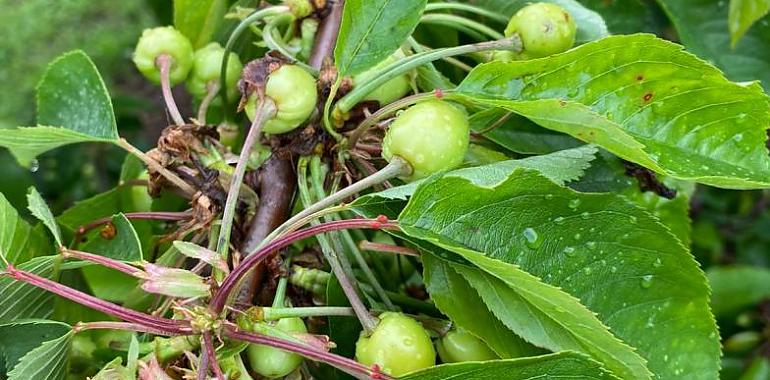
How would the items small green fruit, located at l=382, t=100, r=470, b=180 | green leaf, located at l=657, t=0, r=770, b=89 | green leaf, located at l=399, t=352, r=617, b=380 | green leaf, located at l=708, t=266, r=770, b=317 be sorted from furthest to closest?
1. green leaf, located at l=708, t=266, r=770, b=317
2. green leaf, located at l=657, t=0, r=770, b=89
3. small green fruit, located at l=382, t=100, r=470, b=180
4. green leaf, located at l=399, t=352, r=617, b=380

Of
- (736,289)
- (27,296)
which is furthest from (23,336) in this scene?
(736,289)

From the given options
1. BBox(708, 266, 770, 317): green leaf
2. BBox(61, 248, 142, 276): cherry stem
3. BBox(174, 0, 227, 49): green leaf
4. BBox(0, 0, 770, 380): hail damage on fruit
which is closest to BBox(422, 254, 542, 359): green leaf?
BBox(0, 0, 770, 380): hail damage on fruit

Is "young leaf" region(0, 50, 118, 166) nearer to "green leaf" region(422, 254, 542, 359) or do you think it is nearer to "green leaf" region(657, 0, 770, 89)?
"green leaf" region(422, 254, 542, 359)

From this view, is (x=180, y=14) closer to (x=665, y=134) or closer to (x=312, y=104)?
(x=312, y=104)

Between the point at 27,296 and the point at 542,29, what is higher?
the point at 542,29

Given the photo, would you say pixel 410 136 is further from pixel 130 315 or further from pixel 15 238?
pixel 15 238

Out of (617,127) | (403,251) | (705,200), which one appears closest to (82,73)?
(403,251)
